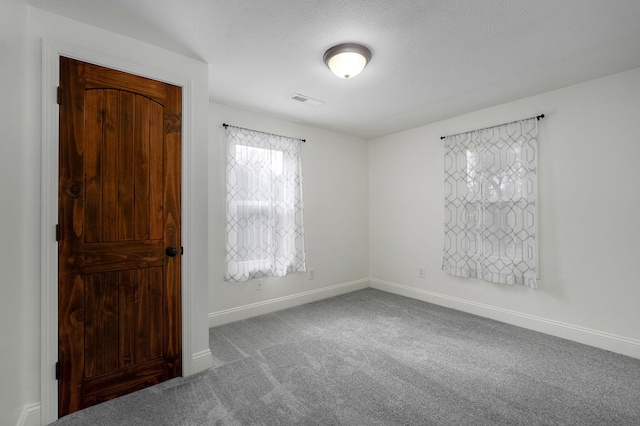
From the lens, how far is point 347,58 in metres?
2.23

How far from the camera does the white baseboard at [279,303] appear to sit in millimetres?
3373

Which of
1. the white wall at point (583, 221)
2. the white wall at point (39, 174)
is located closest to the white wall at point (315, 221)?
the white wall at point (39, 174)

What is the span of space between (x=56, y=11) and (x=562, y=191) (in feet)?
14.3

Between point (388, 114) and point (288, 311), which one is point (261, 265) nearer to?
point (288, 311)

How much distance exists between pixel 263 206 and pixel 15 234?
2259 millimetres

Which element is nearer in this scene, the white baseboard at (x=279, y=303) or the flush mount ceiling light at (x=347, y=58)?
the flush mount ceiling light at (x=347, y=58)

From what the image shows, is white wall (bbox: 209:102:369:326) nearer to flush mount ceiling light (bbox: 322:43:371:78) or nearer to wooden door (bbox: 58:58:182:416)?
wooden door (bbox: 58:58:182:416)

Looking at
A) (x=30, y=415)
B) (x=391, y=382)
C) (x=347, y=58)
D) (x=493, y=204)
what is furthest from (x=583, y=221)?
(x=30, y=415)

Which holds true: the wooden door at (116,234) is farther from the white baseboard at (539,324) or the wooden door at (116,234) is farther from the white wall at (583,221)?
the white wall at (583,221)

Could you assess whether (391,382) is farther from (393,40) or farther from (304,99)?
(304,99)

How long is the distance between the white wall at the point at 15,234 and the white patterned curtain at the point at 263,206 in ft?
5.83

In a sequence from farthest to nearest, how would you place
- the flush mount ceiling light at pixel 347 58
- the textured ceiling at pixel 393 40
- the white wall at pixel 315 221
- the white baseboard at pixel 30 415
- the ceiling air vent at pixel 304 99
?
the white wall at pixel 315 221, the ceiling air vent at pixel 304 99, the flush mount ceiling light at pixel 347 58, the textured ceiling at pixel 393 40, the white baseboard at pixel 30 415

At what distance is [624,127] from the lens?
2635 millimetres

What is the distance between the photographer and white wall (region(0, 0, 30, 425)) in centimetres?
153
